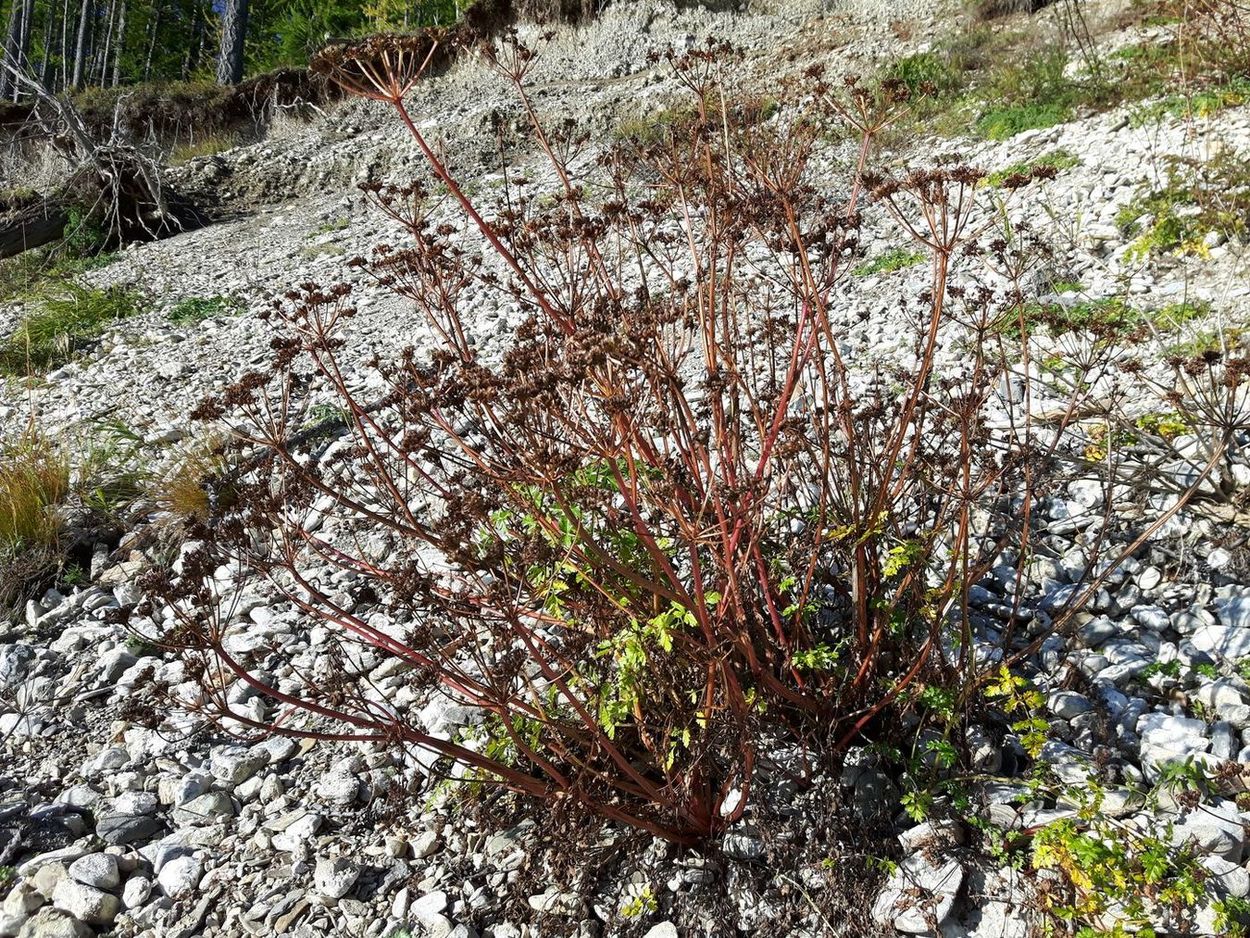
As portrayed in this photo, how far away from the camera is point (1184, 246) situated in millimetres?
5457

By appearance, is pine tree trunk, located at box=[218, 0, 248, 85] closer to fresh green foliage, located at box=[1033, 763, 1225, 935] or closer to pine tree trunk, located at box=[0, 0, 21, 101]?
pine tree trunk, located at box=[0, 0, 21, 101]

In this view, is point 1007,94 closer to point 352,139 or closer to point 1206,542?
point 1206,542

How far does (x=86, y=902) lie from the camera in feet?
8.94

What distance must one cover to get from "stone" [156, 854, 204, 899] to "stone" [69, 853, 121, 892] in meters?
0.13

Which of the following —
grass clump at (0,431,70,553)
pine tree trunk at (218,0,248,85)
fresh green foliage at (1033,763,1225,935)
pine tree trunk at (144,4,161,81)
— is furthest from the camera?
pine tree trunk at (144,4,161,81)

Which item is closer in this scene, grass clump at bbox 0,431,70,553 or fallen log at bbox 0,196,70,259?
grass clump at bbox 0,431,70,553

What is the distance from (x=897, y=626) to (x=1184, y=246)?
166 inches

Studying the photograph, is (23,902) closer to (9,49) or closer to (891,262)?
(891,262)

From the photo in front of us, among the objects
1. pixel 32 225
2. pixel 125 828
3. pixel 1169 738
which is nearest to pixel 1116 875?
pixel 1169 738

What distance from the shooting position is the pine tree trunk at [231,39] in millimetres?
20844

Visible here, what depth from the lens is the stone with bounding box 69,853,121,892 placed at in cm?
279

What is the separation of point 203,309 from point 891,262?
6.79 meters

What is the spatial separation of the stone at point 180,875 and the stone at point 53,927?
0.22 m

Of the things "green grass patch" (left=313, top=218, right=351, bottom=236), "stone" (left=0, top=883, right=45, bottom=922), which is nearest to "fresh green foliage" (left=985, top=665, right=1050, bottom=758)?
"stone" (left=0, top=883, right=45, bottom=922)
